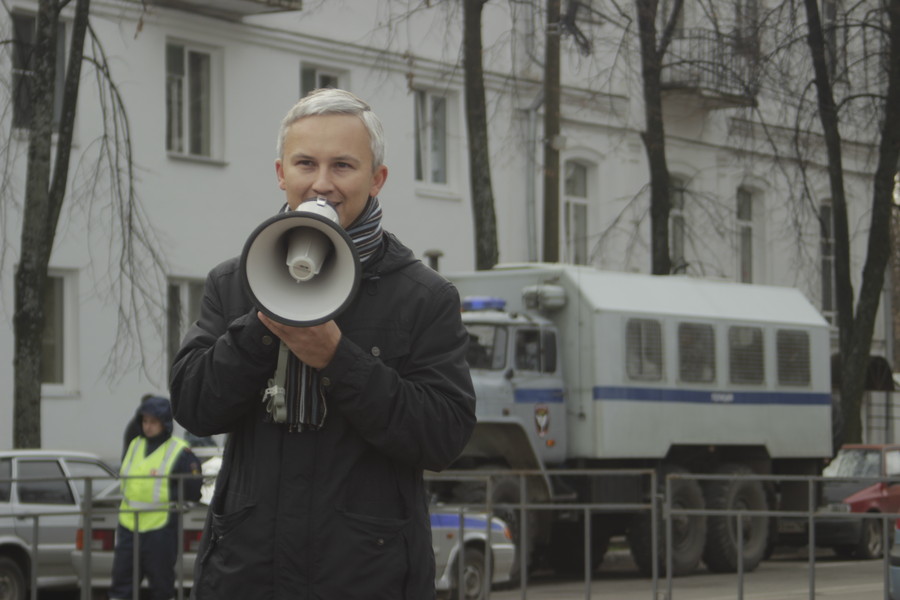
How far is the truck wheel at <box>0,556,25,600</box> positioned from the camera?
10.4 m

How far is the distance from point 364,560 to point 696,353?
18123mm

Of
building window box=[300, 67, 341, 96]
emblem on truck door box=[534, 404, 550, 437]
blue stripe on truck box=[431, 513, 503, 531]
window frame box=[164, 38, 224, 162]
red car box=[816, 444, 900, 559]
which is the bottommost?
blue stripe on truck box=[431, 513, 503, 531]

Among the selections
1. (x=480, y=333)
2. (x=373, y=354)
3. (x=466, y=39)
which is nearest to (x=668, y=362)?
(x=480, y=333)

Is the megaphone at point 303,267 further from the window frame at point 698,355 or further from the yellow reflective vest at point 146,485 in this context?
the window frame at point 698,355

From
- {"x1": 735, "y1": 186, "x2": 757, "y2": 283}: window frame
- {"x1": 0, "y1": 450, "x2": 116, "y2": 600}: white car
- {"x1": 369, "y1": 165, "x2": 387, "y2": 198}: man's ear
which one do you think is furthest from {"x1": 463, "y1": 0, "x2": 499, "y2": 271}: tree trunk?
{"x1": 369, "y1": 165, "x2": 387, "y2": 198}: man's ear

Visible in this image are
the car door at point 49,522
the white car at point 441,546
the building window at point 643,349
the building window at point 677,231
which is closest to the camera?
the car door at point 49,522

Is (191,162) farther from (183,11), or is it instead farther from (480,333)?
(480,333)

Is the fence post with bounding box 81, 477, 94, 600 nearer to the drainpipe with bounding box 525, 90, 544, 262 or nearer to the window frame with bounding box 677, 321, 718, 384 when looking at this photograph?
the window frame with bounding box 677, 321, 718, 384

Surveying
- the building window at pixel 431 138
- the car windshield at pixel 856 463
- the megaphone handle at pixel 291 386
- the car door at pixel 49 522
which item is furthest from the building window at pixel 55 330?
the megaphone handle at pixel 291 386

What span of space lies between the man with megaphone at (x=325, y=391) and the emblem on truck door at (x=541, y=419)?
1564 cm

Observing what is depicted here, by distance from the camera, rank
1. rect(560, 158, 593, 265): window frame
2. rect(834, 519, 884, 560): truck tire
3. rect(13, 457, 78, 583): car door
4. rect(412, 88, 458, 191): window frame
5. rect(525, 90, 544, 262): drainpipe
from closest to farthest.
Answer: rect(834, 519, 884, 560): truck tire
rect(13, 457, 78, 583): car door
rect(412, 88, 458, 191): window frame
rect(525, 90, 544, 262): drainpipe
rect(560, 158, 593, 265): window frame

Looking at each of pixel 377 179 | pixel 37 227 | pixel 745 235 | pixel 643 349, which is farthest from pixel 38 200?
pixel 745 235

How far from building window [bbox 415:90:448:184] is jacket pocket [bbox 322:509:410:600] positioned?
2404cm

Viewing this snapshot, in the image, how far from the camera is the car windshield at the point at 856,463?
22.8 meters
